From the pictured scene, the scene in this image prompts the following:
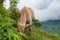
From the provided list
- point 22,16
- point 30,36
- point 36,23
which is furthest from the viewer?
point 36,23

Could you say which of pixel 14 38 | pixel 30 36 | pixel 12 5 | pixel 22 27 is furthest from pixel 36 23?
pixel 14 38

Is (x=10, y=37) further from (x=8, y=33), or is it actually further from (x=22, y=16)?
(x=22, y=16)

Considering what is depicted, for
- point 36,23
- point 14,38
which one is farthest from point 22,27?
point 36,23

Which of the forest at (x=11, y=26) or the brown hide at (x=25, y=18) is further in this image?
the brown hide at (x=25, y=18)

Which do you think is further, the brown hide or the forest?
the brown hide

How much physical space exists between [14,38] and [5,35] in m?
0.61

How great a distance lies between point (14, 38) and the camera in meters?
9.89

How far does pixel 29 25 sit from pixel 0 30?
3016mm

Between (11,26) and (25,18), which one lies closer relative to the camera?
(11,26)

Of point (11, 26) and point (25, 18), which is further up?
point (25, 18)

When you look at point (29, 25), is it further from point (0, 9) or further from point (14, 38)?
point (14, 38)

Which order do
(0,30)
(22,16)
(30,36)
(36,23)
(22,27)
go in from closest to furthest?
(0,30)
(22,27)
(22,16)
(30,36)
(36,23)

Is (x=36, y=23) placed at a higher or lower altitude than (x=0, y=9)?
lower

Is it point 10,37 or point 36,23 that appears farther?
point 36,23
